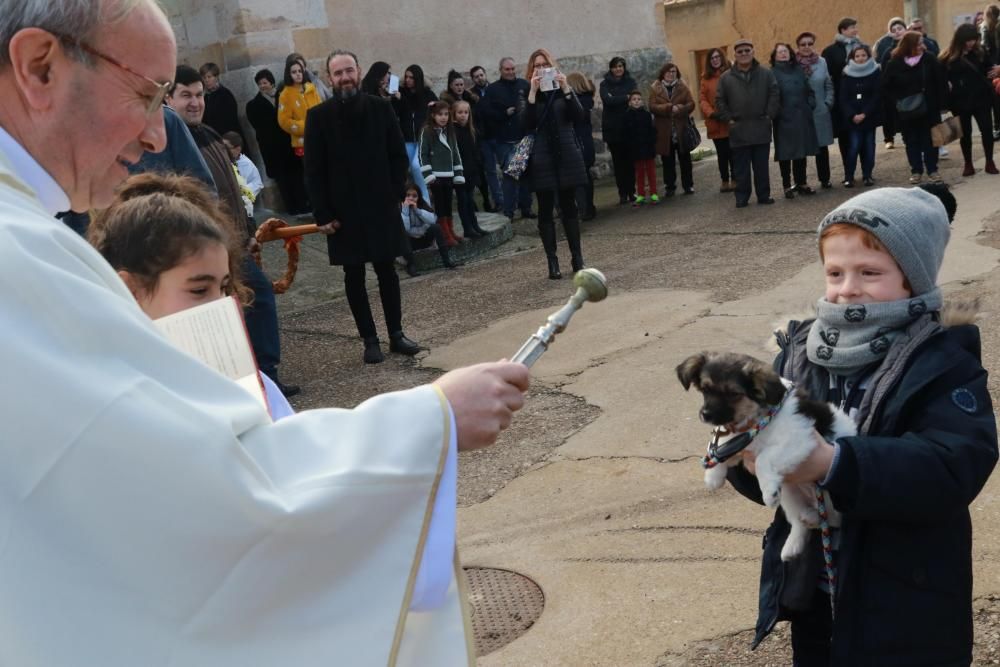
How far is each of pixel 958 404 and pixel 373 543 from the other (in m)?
1.22

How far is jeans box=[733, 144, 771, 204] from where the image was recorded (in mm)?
12750

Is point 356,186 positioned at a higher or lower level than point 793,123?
higher

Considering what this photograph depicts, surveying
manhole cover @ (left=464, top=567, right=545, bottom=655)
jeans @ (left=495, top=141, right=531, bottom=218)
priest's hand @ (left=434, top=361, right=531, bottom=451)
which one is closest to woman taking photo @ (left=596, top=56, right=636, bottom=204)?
jeans @ (left=495, top=141, right=531, bottom=218)

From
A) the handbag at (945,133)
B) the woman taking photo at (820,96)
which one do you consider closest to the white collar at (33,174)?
the handbag at (945,133)

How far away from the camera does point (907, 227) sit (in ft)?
7.84

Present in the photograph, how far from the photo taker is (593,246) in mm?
11969

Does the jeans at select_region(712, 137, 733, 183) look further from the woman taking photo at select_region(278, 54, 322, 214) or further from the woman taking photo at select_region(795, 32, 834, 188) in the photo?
the woman taking photo at select_region(278, 54, 322, 214)

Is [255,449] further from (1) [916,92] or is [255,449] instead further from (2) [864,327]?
(1) [916,92]

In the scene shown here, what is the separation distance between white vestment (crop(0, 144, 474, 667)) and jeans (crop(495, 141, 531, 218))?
40.9 ft

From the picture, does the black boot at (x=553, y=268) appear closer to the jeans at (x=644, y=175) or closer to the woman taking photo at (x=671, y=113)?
the jeans at (x=644, y=175)

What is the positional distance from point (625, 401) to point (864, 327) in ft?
12.5

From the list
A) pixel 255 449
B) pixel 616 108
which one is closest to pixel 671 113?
pixel 616 108

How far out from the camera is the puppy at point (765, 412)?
224 cm

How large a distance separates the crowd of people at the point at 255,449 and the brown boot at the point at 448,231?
9.09m
